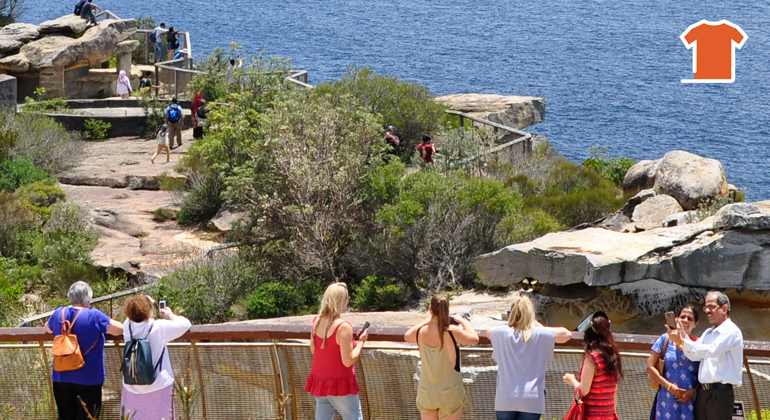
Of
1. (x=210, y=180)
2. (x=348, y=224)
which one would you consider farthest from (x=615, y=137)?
(x=348, y=224)

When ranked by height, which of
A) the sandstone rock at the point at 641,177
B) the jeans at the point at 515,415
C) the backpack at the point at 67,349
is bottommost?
the sandstone rock at the point at 641,177

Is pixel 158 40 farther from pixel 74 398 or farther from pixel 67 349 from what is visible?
pixel 67 349

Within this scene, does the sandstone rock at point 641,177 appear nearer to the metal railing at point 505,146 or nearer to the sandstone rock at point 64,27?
the metal railing at point 505,146

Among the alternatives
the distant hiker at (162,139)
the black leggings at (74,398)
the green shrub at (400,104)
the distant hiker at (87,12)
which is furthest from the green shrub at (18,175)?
the black leggings at (74,398)

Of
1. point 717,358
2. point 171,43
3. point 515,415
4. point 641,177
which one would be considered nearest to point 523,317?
point 515,415

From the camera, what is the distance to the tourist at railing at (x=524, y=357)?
6934mm

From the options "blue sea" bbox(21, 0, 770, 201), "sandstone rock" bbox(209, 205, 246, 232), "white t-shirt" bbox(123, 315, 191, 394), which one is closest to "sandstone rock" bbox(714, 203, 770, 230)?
"white t-shirt" bbox(123, 315, 191, 394)

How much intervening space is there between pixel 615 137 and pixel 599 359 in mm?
59570

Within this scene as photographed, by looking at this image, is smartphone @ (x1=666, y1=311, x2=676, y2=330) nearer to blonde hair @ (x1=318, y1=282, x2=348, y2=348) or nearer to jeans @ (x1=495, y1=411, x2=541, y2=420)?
jeans @ (x1=495, y1=411, x2=541, y2=420)

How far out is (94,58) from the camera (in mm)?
38500

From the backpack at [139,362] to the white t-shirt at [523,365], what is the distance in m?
2.36

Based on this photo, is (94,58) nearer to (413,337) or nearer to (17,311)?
(17,311)

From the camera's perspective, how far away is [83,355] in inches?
297

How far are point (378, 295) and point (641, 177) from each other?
9.51 m
